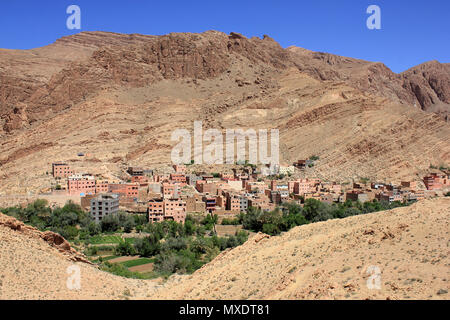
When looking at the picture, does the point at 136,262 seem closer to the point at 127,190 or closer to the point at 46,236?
the point at 46,236

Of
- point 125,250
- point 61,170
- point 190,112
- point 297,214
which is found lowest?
point 125,250

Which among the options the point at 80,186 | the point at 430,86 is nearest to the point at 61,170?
the point at 80,186

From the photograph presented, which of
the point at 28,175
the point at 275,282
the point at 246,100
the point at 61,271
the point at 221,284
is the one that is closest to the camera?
the point at 275,282

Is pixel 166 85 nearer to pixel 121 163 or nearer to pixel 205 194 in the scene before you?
pixel 121 163

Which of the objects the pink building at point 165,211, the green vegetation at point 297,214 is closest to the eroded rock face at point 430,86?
the green vegetation at point 297,214

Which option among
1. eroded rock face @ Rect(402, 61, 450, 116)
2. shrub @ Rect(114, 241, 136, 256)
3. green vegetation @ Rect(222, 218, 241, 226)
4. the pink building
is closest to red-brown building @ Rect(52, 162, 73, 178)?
the pink building

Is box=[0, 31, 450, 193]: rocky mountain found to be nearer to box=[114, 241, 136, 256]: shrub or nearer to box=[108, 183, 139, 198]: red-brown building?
box=[108, 183, 139, 198]: red-brown building

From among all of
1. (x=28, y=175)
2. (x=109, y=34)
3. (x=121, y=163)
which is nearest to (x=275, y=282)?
(x=28, y=175)
